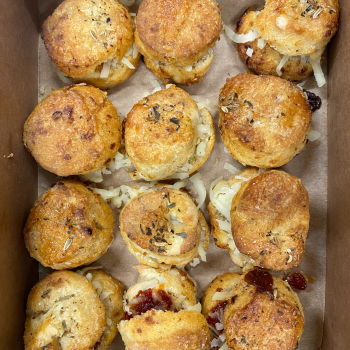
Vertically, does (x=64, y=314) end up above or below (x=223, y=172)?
below

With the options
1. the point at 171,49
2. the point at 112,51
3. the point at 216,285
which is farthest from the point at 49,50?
the point at 216,285

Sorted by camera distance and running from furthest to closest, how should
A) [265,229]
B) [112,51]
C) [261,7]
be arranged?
[261,7]
[112,51]
[265,229]

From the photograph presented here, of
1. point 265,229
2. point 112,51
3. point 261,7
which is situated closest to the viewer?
point 265,229

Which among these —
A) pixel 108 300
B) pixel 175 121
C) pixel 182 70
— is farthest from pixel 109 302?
pixel 182 70

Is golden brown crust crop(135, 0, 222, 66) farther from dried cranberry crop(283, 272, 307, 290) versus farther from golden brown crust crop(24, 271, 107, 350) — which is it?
dried cranberry crop(283, 272, 307, 290)

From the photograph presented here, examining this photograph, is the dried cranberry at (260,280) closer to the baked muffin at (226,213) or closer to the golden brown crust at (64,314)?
the baked muffin at (226,213)

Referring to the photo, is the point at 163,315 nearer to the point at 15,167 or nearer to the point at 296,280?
the point at 296,280

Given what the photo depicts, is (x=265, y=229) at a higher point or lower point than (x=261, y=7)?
lower

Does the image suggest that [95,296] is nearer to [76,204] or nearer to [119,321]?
[119,321]

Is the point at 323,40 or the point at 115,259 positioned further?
the point at 115,259
